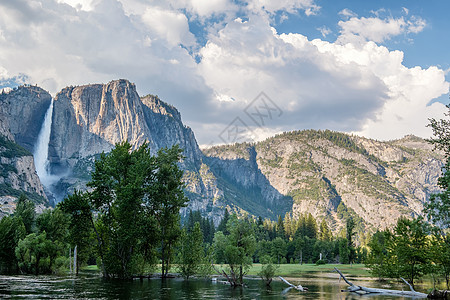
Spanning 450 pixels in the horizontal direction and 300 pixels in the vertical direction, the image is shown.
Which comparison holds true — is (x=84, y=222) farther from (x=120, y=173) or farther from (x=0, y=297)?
(x=0, y=297)

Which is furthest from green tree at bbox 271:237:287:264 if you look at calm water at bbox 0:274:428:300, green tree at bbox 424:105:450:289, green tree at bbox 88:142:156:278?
green tree at bbox 424:105:450:289

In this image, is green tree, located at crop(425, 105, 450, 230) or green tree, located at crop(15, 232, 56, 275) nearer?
green tree, located at crop(425, 105, 450, 230)

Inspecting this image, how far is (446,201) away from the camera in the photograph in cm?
2995

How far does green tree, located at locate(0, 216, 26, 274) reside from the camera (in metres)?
70.1

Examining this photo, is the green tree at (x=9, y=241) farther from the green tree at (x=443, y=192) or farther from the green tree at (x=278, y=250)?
the green tree at (x=278, y=250)

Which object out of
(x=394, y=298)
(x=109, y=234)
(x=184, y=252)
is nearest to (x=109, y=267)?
(x=109, y=234)

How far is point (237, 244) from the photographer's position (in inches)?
1785

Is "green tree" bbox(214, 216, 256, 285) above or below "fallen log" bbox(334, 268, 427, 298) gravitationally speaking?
above

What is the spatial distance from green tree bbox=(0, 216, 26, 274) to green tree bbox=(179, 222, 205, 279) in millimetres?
Result: 36412

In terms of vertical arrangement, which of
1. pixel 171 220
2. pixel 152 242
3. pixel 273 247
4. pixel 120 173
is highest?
pixel 120 173

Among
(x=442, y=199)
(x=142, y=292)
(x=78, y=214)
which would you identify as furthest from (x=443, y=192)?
(x=78, y=214)

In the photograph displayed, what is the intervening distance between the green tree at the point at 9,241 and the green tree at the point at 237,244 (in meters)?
48.5

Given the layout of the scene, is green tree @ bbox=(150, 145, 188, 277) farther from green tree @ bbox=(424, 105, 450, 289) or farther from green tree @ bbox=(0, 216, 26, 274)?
green tree @ bbox=(424, 105, 450, 289)

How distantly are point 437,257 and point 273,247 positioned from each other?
4460 inches
